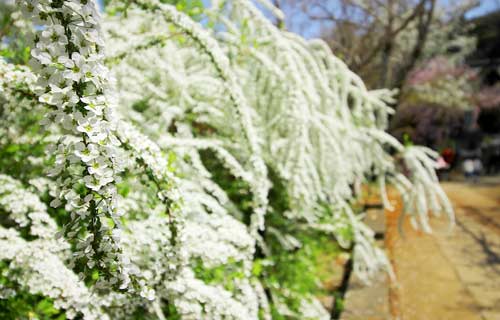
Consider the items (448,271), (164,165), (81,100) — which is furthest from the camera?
(448,271)

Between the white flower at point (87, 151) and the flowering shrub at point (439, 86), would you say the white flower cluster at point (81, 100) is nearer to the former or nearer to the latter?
the white flower at point (87, 151)

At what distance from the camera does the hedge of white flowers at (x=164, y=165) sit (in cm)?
95

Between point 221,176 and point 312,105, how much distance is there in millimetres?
845

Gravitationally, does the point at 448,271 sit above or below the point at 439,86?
below

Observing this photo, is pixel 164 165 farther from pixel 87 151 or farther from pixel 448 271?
pixel 448 271

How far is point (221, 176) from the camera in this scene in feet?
9.62

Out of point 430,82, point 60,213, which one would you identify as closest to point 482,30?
point 430,82

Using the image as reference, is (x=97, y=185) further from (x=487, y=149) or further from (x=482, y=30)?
(x=482, y=30)

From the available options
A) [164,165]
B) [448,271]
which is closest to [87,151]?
[164,165]

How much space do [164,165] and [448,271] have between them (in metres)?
3.71

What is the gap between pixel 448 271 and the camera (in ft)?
13.1

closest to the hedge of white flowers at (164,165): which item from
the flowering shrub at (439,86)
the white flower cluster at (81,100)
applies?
the white flower cluster at (81,100)

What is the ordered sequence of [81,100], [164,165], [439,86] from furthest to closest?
1. [439,86]
2. [164,165]
3. [81,100]

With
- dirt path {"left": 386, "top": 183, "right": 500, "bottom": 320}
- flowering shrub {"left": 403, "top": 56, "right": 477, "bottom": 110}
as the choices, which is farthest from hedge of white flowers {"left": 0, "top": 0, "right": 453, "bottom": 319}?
flowering shrub {"left": 403, "top": 56, "right": 477, "bottom": 110}
